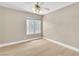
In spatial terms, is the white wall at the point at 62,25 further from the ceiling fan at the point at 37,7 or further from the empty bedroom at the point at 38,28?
the ceiling fan at the point at 37,7

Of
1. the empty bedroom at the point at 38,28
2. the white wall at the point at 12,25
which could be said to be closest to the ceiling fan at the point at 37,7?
the empty bedroom at the point at 38,28

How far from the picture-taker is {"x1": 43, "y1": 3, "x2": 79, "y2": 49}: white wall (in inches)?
78.7

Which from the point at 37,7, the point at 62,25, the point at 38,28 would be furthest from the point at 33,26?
the point at 62,25

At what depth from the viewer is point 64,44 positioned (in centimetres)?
196

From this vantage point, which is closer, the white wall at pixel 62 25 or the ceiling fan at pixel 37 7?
the ceiling fan at pixel 37 7

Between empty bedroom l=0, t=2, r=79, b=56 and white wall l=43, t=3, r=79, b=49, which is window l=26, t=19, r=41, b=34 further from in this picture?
white wall l=43, t=3, r=79, b=49

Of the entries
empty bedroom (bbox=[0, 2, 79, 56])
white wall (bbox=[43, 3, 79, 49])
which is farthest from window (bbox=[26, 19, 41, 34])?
white wall (bbox=[43, 3, 79, 49])

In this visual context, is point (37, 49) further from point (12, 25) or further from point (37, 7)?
point (37, 7)

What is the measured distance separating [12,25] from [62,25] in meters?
0.95

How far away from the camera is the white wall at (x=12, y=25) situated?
1.87m

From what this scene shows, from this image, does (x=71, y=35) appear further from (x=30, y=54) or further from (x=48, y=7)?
(x=30, y=54)

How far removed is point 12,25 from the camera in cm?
193

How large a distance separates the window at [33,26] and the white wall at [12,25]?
8 cm

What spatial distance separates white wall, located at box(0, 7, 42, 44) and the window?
0.26 feet
